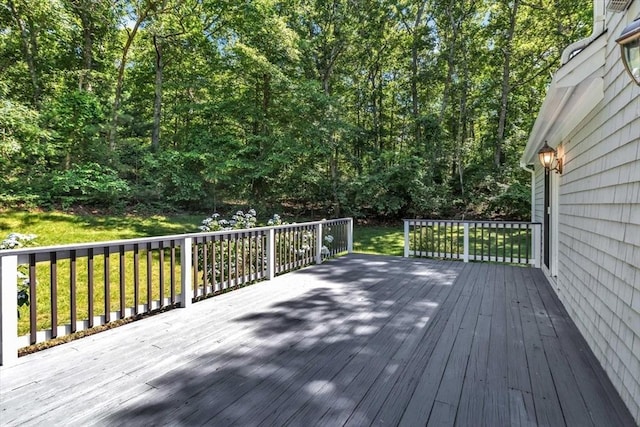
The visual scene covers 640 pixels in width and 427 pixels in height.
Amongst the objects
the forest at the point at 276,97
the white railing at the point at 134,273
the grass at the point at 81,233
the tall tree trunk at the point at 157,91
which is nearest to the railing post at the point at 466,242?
the white railing at the point at 134,273

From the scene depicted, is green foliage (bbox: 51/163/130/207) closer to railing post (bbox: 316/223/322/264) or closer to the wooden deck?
railing post (bbox: 316/223/322/264)

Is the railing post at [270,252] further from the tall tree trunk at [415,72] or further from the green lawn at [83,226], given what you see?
the tall tree trunk at [415,72]

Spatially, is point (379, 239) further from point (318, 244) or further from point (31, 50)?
point (31, 50)

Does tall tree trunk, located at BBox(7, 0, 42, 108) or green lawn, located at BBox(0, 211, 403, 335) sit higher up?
tall tree trunk, located at BBox(7, 0, 42, 108)

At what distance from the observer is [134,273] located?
3096mm

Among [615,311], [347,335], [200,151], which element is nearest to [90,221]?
[200,151]

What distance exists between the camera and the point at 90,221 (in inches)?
351

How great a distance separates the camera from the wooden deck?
1.74 metres

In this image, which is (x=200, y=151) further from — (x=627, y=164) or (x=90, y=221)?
(x=627, y=164)

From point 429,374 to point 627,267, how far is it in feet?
4.46

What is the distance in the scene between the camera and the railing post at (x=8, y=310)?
220 centimetres

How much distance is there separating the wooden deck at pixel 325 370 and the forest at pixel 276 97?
830 centimetres

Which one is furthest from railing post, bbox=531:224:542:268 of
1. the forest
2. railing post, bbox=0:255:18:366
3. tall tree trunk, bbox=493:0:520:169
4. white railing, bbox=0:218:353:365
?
railing post, bbox=0:255:18:366

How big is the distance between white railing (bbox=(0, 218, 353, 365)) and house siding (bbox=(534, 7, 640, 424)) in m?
3.53
